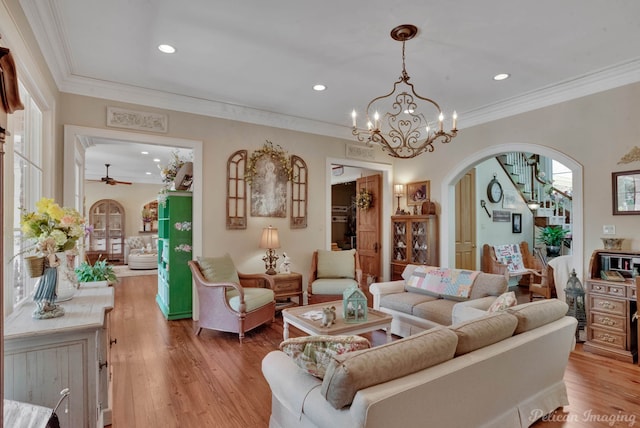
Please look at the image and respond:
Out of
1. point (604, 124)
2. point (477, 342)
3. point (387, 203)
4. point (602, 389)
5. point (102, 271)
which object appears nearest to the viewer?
point (477, 342)

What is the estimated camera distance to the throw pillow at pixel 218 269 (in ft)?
13.6

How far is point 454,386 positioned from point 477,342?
0.34 m

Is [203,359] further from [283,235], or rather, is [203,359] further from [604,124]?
[604,124]

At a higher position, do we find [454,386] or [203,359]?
[454,386]

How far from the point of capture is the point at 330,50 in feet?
10.5

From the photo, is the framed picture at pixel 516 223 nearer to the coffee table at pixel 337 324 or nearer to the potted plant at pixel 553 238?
the potted plant at pixel 553 238

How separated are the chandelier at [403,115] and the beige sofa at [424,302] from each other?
5.12 ft

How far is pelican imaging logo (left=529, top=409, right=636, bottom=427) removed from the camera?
2297 mm

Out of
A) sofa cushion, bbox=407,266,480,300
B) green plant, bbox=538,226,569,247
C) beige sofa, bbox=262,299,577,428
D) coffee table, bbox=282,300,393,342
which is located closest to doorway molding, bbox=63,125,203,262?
coffee table, bbox=282,300,393,342

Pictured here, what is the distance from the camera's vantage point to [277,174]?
17.0 ft

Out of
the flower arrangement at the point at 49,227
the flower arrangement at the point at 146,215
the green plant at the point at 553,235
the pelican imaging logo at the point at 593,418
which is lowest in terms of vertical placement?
the pelican imaging logo at the point at 593,418

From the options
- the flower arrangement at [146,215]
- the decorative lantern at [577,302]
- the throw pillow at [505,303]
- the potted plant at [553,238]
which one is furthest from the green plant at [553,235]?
the flower arrangement at [146,215]

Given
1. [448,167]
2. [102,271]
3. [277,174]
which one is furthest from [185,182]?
[448,167]

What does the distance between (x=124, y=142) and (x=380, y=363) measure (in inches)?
165
